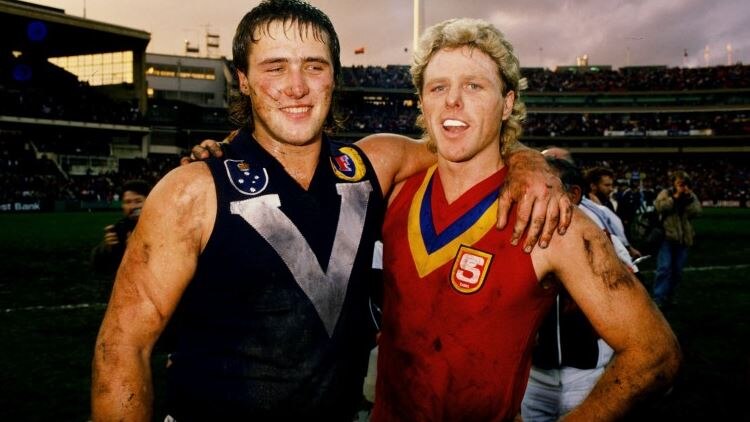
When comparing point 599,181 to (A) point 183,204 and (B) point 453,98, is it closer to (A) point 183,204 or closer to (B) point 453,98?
(B) point 453,98

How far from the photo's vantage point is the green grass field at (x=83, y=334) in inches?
210

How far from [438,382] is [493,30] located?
171 centimetres

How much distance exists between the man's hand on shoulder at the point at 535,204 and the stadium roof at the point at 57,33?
46.4 metres

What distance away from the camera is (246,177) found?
220cm

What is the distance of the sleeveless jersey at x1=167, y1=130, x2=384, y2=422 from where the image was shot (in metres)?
2.08

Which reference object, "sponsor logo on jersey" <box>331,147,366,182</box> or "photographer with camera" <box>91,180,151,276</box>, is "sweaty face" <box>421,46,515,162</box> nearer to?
"sponsor logo on jersey" <box>331,147,366,182</box>

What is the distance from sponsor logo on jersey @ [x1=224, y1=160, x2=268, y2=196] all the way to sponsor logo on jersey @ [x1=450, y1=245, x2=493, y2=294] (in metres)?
0.92

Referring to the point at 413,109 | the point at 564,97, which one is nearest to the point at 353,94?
the point at 413,109

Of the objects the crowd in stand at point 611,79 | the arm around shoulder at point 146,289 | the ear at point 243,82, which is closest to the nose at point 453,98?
the ear at point 243,82

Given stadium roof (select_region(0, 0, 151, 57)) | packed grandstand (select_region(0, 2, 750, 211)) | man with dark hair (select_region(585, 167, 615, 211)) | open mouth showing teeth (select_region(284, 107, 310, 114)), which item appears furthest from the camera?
stadium roof (select_region(0, 0, 151, 57))

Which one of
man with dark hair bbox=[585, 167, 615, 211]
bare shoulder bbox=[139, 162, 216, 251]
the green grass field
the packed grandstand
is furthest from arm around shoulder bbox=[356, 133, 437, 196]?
the packed grandstand

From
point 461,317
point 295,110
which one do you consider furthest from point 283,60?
point 461,317

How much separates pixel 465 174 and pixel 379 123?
192ft

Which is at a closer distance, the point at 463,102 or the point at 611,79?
the point at 463,102
